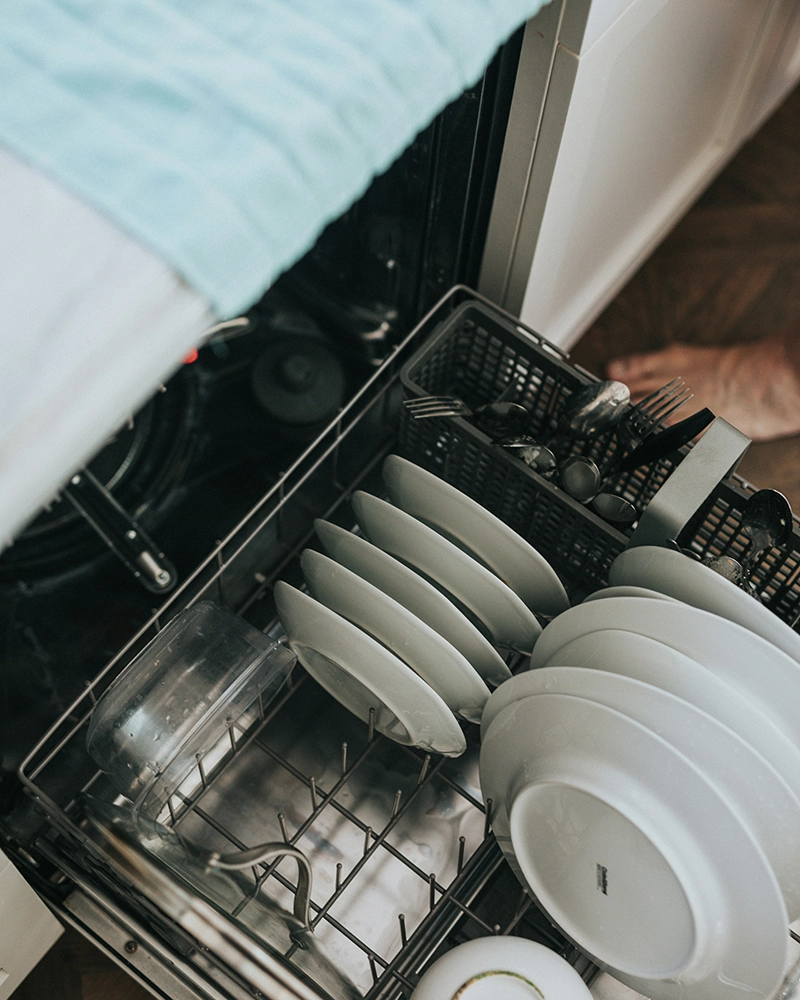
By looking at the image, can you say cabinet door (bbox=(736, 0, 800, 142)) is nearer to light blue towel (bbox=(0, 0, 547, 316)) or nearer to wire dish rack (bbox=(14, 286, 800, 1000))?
wire dish rack (bbox=(14, 286, 800, 1000))

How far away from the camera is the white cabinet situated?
2.76ft

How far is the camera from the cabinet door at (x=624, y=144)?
2.82ft

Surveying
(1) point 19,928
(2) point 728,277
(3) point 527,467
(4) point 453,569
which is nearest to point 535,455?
(3) point 527,467

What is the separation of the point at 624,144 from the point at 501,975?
29.9 inches

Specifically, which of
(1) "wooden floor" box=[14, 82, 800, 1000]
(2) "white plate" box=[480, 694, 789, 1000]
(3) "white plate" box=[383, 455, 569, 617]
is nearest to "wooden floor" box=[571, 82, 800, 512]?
(1) "wooden floor" box=[14, 82, 800, 1000]

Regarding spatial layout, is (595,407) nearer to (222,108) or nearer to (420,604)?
(420,604)

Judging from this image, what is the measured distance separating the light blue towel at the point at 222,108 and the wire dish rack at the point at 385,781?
321 millimetres

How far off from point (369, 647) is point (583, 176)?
497 mm

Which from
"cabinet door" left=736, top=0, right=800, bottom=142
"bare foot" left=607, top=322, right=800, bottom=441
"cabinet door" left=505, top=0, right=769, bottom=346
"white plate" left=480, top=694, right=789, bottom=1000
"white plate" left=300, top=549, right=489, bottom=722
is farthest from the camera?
"bare foot" left=607, top=322, right=800, bottom=441

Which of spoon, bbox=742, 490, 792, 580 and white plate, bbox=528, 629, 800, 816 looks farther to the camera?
spoon, bbox=742, 490, 792, 580

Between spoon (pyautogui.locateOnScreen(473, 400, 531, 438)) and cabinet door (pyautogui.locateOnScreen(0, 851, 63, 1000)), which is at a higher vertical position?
spoon (pyautogui.locateOnScreen(473, 400, 531, 438))

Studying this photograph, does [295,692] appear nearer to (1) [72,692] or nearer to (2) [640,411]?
(1) [72,692]

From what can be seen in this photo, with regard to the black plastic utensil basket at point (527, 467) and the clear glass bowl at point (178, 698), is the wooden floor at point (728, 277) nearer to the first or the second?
the black plastic utensil basket at point (527, 467)

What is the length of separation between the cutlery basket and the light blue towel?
0.36m
